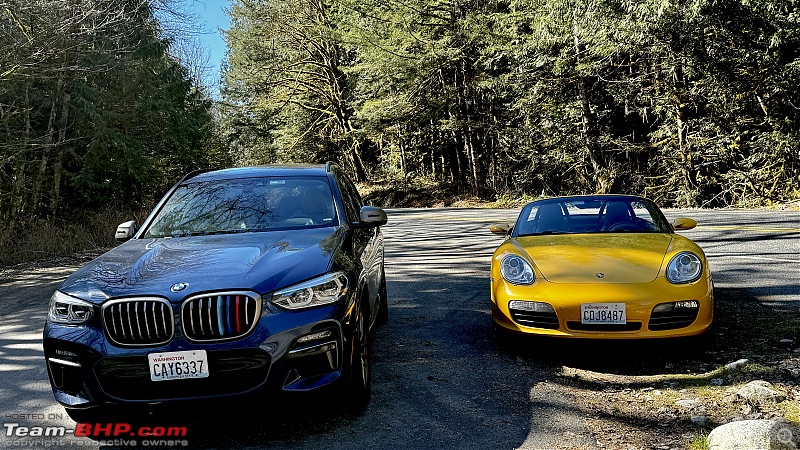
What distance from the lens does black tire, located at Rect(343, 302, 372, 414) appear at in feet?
12.0

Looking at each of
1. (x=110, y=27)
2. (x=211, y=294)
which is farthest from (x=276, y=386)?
(x=110, y=27)

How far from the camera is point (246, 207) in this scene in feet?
16.0

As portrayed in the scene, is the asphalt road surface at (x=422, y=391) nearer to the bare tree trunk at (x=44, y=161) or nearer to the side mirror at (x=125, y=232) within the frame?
the side mirror at (x=125, y=232)

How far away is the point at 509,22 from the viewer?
2322 centimetres

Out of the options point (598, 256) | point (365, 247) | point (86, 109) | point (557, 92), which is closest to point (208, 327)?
point (365, 247)

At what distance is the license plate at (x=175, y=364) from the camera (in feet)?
10.7

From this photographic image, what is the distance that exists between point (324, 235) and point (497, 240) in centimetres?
857

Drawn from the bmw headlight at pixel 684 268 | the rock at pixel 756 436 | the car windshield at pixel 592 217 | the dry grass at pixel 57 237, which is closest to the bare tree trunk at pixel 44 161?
the dry grass at pixel 57 237

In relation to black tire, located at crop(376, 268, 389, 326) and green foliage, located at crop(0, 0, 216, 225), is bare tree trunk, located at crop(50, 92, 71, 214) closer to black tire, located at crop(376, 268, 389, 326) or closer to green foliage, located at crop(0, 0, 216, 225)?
green foliage, located at crop(0, 0, 216, 225)

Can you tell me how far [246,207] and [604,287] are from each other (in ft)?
9.28

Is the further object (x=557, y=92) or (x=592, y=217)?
(x=557, y=92)

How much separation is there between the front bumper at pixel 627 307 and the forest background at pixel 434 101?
10.8 meters

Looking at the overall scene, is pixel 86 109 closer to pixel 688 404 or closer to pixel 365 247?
pixel 365 247

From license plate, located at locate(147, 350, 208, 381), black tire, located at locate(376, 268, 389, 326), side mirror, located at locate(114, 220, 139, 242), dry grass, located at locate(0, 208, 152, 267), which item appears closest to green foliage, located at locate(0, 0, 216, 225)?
dry grass, located at locate(0, 208, 152, 267)
